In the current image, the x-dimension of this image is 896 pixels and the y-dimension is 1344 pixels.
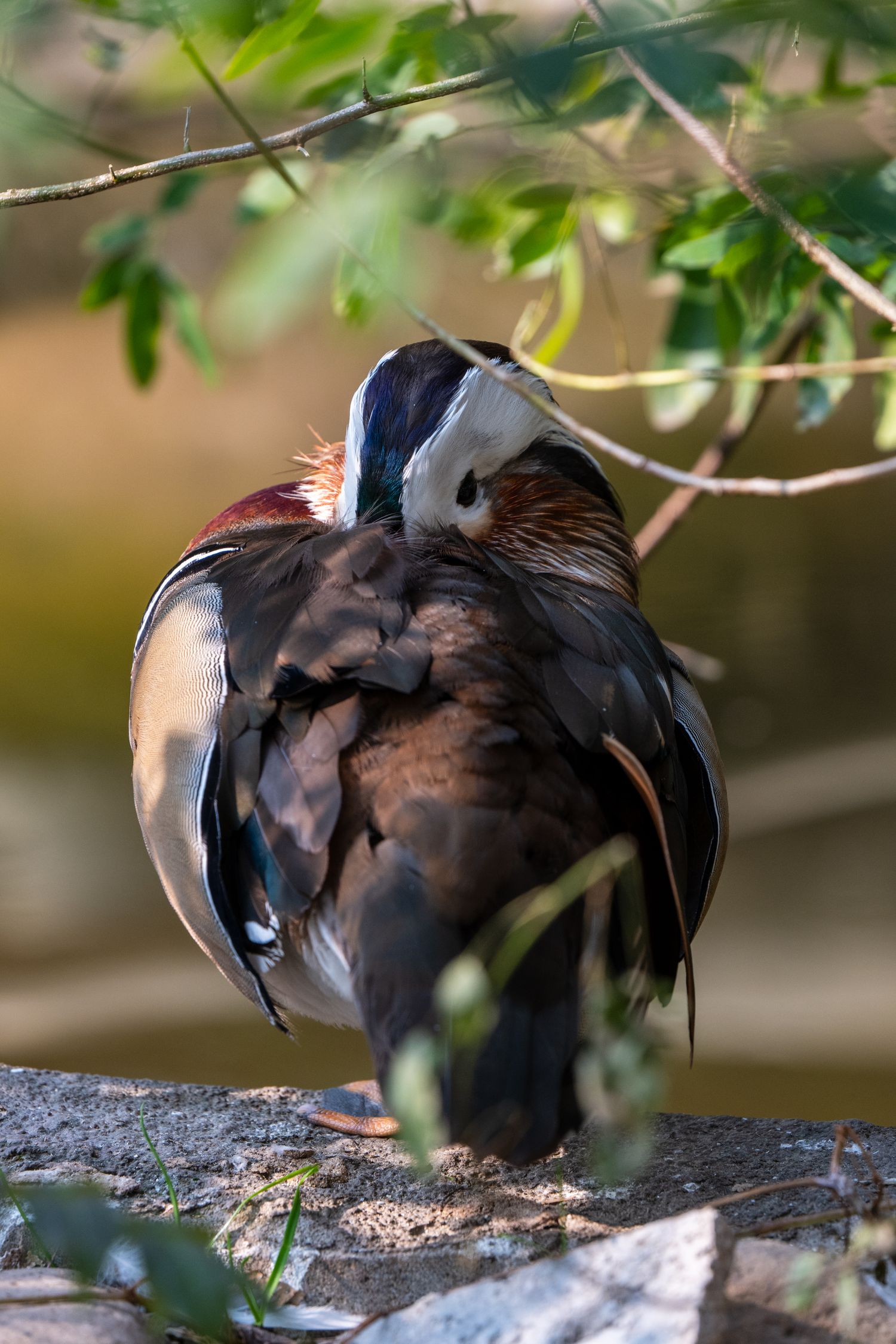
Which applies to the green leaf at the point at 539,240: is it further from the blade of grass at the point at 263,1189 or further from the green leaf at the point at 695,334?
the blade of grass at the point at 263,1189

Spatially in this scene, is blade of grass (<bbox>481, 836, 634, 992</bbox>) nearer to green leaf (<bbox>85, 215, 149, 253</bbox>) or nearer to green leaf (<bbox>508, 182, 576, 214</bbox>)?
green leaf (<bbox>508, 182, 576, 214</bbox>)

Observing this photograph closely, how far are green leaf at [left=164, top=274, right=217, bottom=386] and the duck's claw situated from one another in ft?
3.59

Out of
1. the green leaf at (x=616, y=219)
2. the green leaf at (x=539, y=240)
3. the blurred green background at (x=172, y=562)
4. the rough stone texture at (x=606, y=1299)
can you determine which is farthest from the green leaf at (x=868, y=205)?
the green leaf at (x=616, y=219)

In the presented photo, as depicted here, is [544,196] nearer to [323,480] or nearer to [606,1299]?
[323,480]

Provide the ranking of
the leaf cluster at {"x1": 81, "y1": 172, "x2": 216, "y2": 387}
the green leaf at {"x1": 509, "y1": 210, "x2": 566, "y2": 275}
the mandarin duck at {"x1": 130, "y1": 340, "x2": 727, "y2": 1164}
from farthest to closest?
1. the leaf cluster at {"x1": 81, "y1": 172, "x2": 216, "y2": 387}
2. the green leaf at {"x1": 509, "y1": 210, "x2": 566, "y2": 275}
3. the mandarin duck at {"x1": 130, "y1": 340, "x2": 727, "y2": 1164}

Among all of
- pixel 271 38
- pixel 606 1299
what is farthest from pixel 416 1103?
pixel 271 38

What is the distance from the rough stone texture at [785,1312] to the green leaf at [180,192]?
72.1 inches

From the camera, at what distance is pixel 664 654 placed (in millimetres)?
1692

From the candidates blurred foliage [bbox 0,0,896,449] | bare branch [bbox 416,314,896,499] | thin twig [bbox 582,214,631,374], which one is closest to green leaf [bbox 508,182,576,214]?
blurred foliage [bbox 0,0,896,449]

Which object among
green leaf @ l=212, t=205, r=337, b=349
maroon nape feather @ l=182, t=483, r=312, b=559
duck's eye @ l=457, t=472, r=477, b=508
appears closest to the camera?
green leaf @ l=212, t=205, r=337, b=349

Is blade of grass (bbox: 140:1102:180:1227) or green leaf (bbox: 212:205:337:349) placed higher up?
green leaf (bbox: 212:205:337:349)

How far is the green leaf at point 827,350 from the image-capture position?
2143 mm

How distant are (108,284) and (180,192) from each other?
0.20 metres

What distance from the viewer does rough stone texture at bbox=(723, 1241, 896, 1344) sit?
1.01 meters
